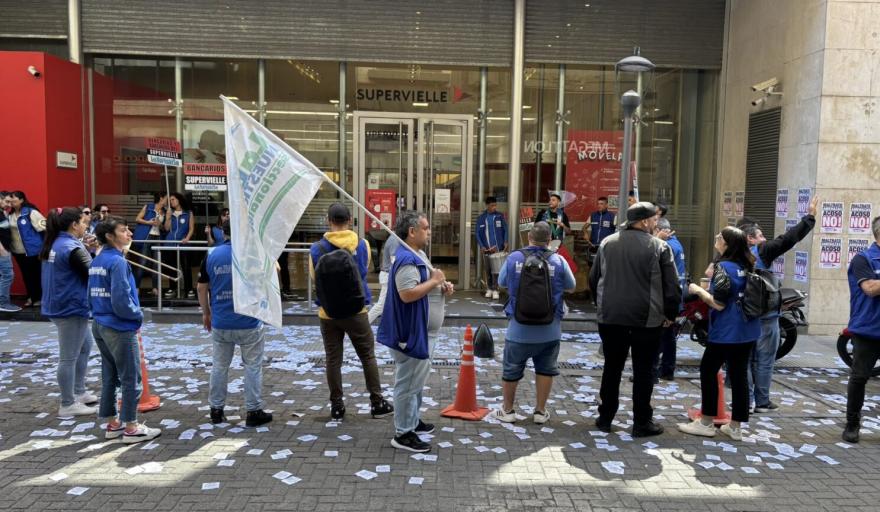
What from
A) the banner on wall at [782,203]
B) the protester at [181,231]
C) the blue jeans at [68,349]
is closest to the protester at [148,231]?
the protester at [181,231]

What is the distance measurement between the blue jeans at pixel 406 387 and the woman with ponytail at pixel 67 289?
9.48ft

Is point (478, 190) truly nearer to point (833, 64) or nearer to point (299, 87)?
point (299, 87)

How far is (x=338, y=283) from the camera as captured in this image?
17.9ft

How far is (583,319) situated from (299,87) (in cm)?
742

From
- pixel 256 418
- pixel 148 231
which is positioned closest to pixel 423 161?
pixel 148 231

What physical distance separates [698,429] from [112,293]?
490 cm

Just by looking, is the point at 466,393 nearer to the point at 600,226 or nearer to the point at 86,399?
the point at 86,399

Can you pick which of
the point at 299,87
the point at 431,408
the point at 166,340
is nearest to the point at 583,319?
the point at 431,408

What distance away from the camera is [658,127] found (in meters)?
13.2

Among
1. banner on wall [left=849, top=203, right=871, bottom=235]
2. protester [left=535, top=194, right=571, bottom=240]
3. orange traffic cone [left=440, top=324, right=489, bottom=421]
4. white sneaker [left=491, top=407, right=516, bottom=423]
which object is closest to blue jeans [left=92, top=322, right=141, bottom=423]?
orange traffic cone [left=440, top=324, right=489, bottom=421]

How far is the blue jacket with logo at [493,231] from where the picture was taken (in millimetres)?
12000

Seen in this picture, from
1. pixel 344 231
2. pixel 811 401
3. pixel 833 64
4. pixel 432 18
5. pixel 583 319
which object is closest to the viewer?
pixel 344 231

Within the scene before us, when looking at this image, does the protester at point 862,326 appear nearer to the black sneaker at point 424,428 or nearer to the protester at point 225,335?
the black sneaker at point 424,428

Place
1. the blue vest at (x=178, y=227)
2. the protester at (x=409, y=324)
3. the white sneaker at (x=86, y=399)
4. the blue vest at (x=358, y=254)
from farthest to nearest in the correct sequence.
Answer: the blue vest at (x=178, y=227)
the white sneaker at (x=86, y=399)
the blue vest at (x=358, y=254)
the protester at (x=409, y=324)
